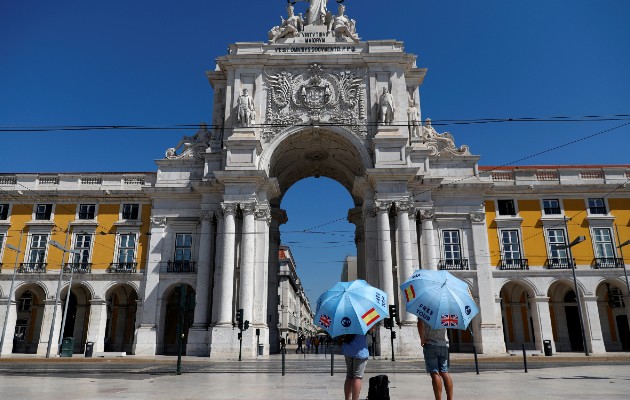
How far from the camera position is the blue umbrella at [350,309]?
27.1 ft

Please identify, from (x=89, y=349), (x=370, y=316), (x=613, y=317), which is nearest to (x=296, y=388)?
(x=370, y=316)

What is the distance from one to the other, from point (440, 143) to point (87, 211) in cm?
2864

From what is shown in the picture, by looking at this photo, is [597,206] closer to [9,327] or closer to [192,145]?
[192,145]

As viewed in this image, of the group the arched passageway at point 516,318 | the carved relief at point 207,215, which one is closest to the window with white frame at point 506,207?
the arched passageway at point 516,318

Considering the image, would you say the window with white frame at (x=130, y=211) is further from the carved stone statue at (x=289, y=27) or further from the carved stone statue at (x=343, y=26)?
the carved stone statue at (x=343, y=26)

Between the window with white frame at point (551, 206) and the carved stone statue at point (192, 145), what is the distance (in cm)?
2659

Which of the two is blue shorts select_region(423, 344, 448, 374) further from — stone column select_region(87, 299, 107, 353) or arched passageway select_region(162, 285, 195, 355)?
stone column select_region(87, 299, 107, 353)

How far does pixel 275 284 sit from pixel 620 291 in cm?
2710

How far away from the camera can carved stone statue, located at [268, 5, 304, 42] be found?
38875 millimetres

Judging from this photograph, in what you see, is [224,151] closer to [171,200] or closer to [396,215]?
[171,200]

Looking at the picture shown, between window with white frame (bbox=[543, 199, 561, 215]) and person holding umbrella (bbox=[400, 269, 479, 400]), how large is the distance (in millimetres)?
31629

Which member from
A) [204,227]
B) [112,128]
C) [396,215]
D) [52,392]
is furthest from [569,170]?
[52,392]

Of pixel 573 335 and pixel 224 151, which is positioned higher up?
pixel 224 151

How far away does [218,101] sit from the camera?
1559 inches
